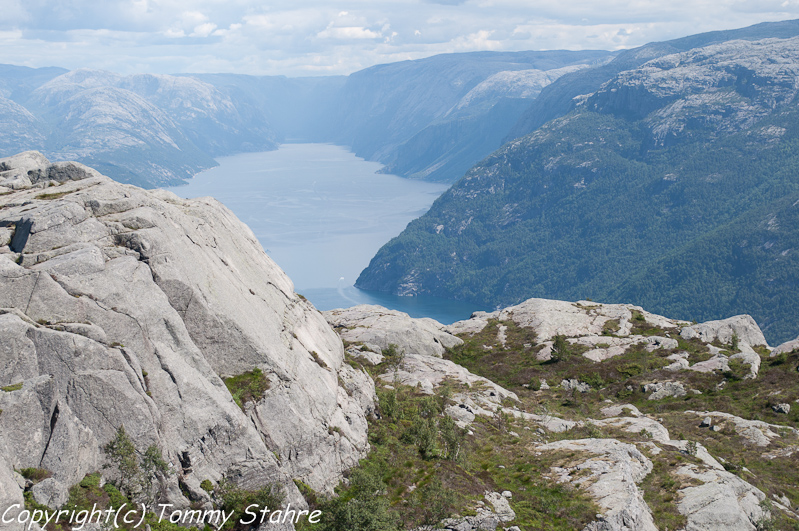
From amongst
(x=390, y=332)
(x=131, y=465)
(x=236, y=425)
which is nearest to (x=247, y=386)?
(x=236, y=425)

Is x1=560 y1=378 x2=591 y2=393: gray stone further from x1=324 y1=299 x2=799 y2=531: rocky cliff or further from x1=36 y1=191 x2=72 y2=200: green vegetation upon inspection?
x1=36 y1=191 x2=72 y2=200: green vegetation

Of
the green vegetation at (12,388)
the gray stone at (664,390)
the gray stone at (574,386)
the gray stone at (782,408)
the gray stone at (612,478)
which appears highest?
the green vegetation at (12,388)

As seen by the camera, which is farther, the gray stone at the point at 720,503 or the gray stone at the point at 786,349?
the gray stone at the point at 786,349

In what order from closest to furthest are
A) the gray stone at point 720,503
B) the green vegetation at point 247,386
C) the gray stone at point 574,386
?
1. the green vegetation at point 247,386
2. the gray stone at point 720,503
3. the gray stone at point 574,386

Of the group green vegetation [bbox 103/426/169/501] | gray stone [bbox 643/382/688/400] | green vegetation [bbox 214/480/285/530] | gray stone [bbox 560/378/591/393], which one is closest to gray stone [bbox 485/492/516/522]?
green vegetation [bbox 214/480/285/530]

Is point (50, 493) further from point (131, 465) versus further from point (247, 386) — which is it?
point (247, 386)

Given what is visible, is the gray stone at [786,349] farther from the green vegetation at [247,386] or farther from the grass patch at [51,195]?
the grass patch at [51,195]

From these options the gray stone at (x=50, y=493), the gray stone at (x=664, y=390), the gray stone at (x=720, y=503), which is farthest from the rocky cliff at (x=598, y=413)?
the gray stone at (x=50, y=493)
